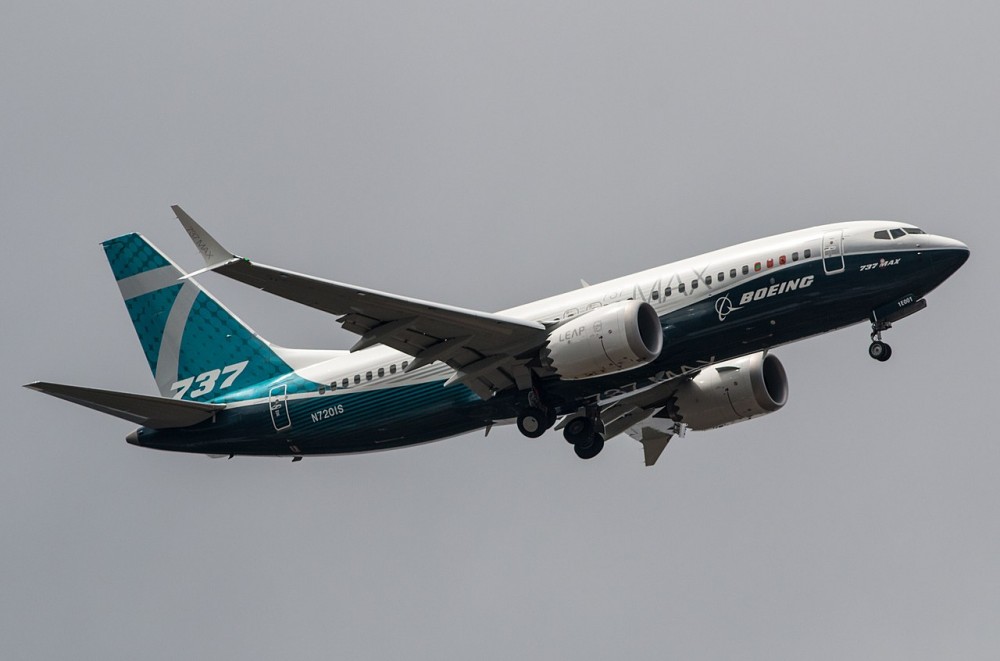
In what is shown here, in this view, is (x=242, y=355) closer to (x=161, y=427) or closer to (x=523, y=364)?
(x=161, y=427)

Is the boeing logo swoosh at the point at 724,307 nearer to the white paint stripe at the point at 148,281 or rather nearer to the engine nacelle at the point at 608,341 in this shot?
the engine nacelle at the point at 608,341

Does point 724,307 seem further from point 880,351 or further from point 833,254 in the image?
point 880,351

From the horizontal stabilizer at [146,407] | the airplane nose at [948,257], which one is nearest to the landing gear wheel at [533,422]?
the horizontal stabilizer at [146,407]

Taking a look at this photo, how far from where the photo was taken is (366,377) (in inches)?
1515

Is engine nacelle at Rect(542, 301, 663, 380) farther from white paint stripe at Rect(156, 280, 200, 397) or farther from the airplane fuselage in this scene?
white paint stripe at Rect(156, 280, 200, 397)

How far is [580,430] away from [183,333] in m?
13.0

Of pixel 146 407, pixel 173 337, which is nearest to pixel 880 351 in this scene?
pixel 146 407

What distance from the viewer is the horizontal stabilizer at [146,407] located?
36.7m

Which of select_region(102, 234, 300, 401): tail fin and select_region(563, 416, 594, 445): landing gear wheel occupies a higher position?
select_region(102, 234, 300, 401): tail fin

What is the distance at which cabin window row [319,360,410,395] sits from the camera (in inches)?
1499

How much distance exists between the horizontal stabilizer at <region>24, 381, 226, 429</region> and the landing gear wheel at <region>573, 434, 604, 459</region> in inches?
388

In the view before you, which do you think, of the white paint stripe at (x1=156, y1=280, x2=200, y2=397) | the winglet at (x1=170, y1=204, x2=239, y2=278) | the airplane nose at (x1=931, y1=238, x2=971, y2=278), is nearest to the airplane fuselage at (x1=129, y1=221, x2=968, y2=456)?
the airplane nose at (x1=931, y1=238, x2=971, y2=278)

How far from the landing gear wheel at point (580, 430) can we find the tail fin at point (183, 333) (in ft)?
27.0

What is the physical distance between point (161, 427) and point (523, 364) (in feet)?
35.6
